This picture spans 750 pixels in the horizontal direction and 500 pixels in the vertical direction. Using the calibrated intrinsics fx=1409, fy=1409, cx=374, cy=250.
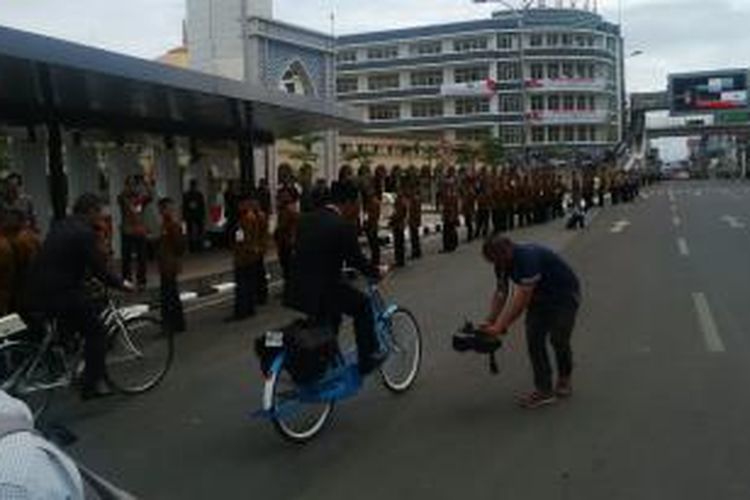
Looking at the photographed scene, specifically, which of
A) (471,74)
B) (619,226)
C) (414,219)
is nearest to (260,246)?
(414,219)

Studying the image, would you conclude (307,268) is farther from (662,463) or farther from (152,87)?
(152,87)

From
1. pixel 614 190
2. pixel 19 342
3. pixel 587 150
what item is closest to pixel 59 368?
pixel 19 342

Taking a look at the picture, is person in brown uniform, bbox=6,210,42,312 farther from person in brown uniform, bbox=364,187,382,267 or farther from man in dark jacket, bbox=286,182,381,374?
person in brown uniform, bbox=364,187,382,267

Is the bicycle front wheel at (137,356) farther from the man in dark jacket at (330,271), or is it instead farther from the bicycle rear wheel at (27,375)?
the man in dark jacket at (330,271)

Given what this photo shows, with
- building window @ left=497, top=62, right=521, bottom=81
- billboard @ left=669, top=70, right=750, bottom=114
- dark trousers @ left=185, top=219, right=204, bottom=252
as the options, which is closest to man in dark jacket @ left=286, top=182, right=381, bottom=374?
dark trousers @ left=185, top=219, right=204, bottom=252

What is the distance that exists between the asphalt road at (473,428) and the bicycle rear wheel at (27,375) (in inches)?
11.5

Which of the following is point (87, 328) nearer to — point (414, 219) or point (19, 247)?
point (19, 247)

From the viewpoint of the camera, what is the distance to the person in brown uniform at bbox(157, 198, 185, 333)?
52.4ft

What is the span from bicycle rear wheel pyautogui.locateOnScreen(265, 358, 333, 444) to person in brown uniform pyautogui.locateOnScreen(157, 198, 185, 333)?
6.66 m

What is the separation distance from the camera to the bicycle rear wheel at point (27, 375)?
10.1m

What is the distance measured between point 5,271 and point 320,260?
4.41 m

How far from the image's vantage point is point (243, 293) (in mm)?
17531

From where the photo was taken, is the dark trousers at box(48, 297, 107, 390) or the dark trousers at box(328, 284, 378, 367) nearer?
the dark trousers at box(328, 284, 378, 367)

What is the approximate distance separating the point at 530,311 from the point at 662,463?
226 cm
